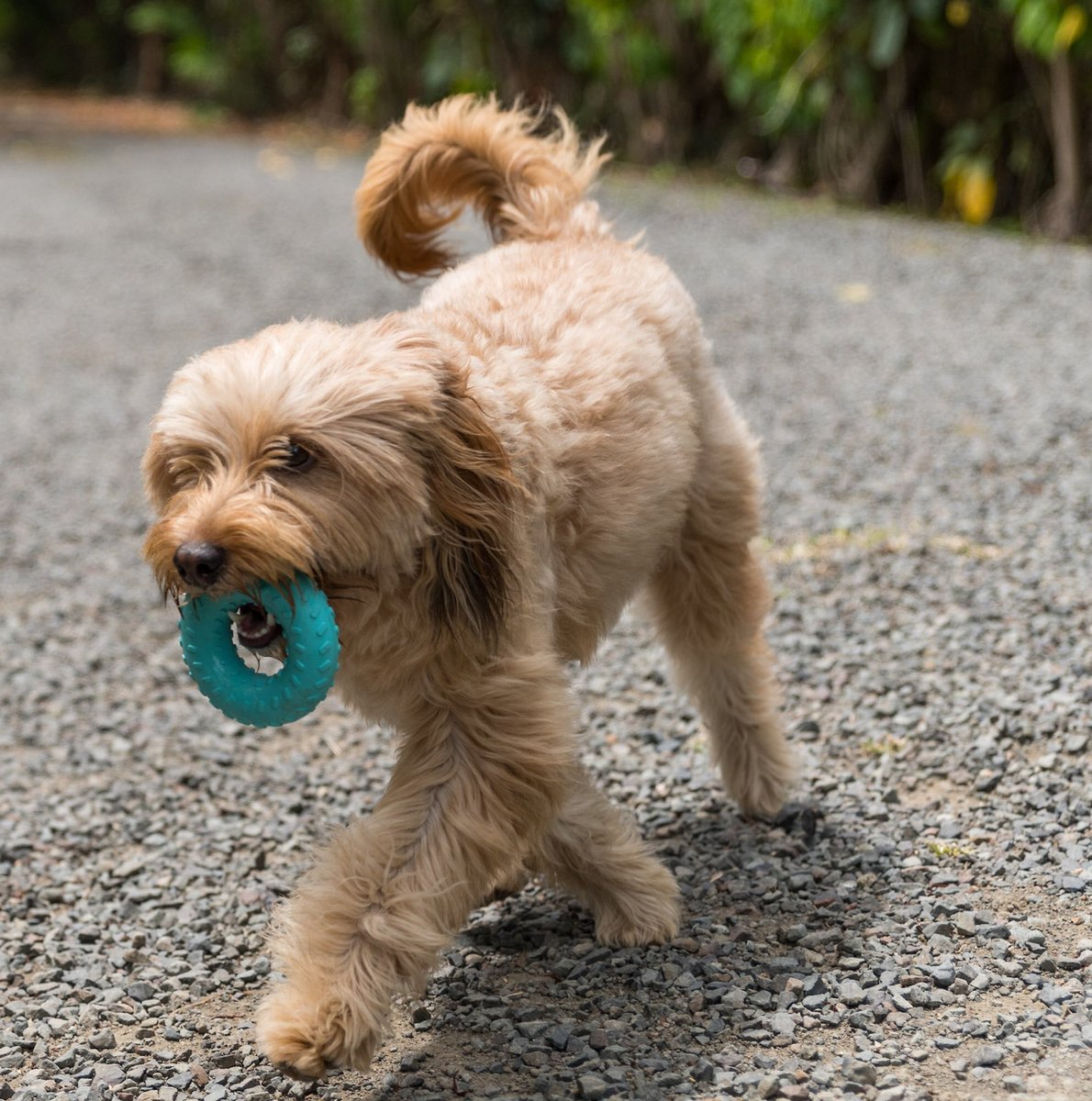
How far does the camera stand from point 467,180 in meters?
4.30

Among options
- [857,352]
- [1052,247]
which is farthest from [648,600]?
[1052,247]

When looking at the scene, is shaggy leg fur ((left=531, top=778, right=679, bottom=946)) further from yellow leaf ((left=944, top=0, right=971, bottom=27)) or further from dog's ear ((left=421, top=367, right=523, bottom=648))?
yellow leaf ((left=944, top=0, right=971, bottom=27))

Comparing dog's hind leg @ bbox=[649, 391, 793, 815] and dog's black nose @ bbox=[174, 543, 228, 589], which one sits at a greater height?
dog's black nose @ bbox=[174, 543, 228, 589]

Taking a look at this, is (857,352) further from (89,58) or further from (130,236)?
(89,58)

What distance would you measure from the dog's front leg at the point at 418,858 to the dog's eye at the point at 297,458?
21.5 inches

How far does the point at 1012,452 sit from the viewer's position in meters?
6.58

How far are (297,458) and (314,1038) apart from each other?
105cm

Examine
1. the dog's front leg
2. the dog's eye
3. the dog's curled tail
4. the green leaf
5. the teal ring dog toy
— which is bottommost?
the dog's front leg

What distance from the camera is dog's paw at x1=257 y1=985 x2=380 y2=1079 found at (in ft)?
8.77

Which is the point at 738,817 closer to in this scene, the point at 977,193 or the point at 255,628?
the point at 255,628

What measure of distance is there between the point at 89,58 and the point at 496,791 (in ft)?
100

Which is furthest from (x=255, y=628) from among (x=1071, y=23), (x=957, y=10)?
(x=957, y=10)

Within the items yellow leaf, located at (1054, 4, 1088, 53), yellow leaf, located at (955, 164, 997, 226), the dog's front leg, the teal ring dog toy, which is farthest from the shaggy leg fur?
yellow leaf, located at (955, 164, 997, 226)

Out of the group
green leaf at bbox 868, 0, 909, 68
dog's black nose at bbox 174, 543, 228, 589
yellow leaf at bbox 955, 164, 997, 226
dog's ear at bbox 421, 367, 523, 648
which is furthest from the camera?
yellow leaf at bbox 955, 164, 997, 226
